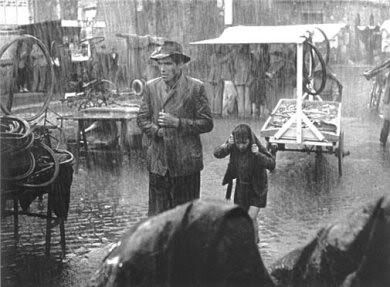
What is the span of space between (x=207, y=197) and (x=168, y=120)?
3.54ft

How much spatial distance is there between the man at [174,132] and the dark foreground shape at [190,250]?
285 cm

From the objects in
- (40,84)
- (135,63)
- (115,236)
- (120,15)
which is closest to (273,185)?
(115,236)

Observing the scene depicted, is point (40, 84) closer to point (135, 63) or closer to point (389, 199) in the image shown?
point (135, 63)

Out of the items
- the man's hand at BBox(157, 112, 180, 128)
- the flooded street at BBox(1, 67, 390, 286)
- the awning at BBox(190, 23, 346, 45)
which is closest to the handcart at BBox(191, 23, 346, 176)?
the awning at BBox(190, 23, 346, 45)

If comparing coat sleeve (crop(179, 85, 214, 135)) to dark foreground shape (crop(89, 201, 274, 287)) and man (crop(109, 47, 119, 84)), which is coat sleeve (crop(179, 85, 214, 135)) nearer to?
dark foreground shape (crop(89, 201, 274, 287))

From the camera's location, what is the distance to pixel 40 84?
46.0 ft

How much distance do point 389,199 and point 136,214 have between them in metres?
5.15

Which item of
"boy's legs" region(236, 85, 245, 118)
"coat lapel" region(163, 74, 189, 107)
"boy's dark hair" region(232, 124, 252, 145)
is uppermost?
"coat lapel" region(163, 74, 189, 107)

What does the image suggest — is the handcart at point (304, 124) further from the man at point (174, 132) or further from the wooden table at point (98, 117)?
the man at point (174, 132)

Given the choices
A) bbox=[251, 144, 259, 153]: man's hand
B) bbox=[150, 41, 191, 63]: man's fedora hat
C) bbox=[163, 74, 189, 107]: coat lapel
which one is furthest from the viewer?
bbox=[251, 144, 259, 153]: man's hand

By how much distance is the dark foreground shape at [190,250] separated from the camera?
5.91 feet

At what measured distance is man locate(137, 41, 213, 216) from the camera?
4.77m

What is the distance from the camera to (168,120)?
15.3 feet

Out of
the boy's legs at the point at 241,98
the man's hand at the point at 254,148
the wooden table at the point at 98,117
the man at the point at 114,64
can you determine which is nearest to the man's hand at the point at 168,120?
the man's hand at the point at 254,148
